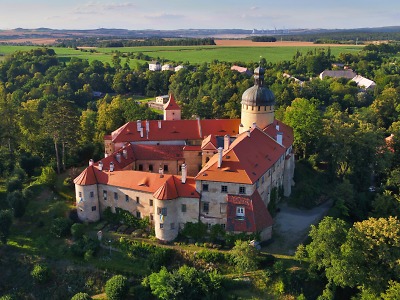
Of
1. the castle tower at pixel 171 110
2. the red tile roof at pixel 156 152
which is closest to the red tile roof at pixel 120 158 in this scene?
the red tile roof at pixel 156 152

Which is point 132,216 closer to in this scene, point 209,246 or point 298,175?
point 209,246

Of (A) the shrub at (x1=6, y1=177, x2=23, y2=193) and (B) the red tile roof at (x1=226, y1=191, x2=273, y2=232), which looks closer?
(B) the red tile roof at (x1=226, y1=191, x2=273, y2=232)

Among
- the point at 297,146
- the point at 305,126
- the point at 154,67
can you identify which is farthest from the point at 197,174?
the point at 154,67

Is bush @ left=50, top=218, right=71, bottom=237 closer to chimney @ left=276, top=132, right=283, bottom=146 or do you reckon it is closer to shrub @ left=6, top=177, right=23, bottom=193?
shrub @ left=6, top=177, right=23, bottom=193

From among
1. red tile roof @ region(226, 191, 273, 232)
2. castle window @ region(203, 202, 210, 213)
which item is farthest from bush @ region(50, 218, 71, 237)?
red tile roof @ region(226, 191, 273, 232)

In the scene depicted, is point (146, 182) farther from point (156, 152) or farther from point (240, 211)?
point (156, 152)

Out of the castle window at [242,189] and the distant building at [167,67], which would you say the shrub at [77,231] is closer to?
the castle window at [242,189]
